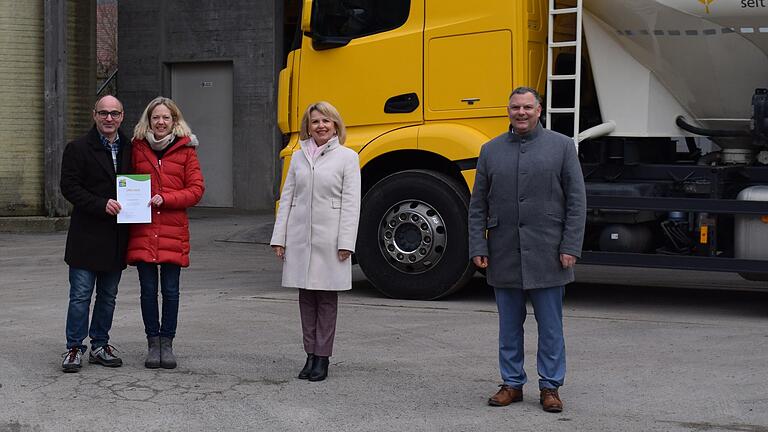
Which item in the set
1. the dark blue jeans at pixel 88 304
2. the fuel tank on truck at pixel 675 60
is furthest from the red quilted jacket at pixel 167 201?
the fuel tank on truck at pixel 675 60

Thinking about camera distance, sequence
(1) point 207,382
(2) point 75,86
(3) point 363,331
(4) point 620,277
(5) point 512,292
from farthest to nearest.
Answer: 1. (2) point 75,86
2. (4) point 620,277
3. (3) point 363,331
4. (1) point 207,382
5. (5) point 512,292

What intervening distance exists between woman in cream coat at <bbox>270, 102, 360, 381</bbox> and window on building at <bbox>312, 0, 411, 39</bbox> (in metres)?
3.69

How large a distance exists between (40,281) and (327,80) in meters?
3.69

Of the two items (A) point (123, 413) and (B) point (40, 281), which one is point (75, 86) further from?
(A) point (123, 413)

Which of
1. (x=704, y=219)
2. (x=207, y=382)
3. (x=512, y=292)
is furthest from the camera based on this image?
(x=704, y=219)

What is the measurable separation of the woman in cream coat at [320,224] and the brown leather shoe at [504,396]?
1165 mm

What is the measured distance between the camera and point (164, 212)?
7.53 m

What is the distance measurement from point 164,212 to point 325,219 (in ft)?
3.33

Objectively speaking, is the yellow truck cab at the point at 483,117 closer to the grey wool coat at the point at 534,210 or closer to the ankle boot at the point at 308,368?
the ankle boot at the point at 308,368

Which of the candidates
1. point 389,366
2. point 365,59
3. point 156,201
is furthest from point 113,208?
point 365,59

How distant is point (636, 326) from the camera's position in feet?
31.0

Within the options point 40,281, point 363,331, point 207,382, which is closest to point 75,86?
point 40,281

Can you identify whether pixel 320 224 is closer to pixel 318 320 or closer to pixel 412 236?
pixel 318 320

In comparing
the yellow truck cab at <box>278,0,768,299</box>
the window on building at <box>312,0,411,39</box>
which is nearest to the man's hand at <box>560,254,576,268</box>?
the yellow truck cab at <box>278,0,768,299</box>
